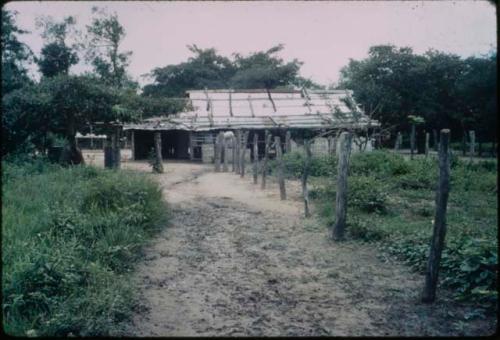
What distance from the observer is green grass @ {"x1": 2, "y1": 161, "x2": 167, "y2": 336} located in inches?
143

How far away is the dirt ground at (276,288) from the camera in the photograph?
3.75 metres

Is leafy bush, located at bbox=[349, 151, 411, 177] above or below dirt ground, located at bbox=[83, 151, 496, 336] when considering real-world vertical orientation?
above

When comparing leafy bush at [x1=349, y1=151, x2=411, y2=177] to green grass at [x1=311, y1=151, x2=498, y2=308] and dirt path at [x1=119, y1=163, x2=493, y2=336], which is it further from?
dirt path at [x1=119, y1=163, x2=493, y2=336]

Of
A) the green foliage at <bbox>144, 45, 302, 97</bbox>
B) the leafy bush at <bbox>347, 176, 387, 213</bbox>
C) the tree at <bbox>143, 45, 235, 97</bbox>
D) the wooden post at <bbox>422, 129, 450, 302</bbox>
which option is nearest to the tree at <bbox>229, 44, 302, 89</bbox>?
the green foliage at <bbox>144, 45, 302, 97</bbox>

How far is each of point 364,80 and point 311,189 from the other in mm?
11325

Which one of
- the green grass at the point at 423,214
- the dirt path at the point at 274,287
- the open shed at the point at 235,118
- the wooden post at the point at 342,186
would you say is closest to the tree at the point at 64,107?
the open shed at the point at 235,118

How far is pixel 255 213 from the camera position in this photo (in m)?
9.19

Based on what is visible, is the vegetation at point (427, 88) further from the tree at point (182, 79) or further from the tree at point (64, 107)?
the tree at point (182, 79)

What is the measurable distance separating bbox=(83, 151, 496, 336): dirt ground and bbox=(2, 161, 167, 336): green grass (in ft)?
1.10

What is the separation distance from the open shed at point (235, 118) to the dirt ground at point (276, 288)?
14.0m

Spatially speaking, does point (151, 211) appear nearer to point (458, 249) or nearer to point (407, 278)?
point (407, 278)

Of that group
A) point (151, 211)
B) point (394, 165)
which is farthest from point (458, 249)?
point (394, 165)

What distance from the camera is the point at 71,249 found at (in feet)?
15.6

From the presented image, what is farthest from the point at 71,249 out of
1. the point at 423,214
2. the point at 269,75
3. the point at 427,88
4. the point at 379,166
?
the point at 269,75
